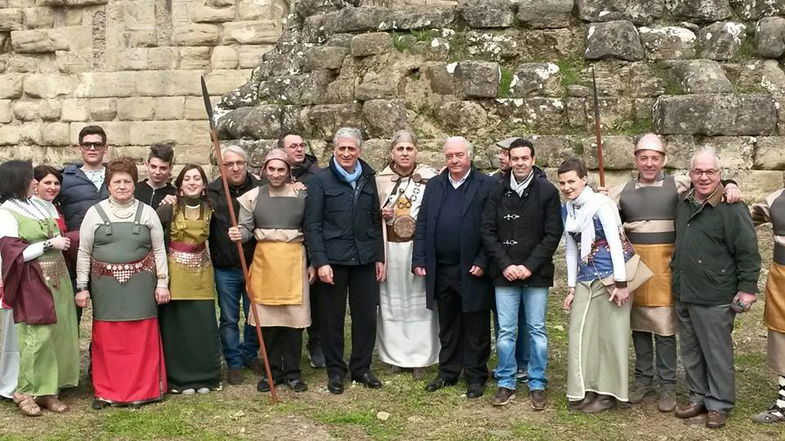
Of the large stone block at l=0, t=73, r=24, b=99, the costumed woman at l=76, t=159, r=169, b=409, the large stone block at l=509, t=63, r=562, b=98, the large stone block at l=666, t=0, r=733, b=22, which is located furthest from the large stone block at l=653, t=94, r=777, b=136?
the large stone block at l=0, t=73, r=24, b=99

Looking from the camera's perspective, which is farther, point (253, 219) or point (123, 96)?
point (123, 96)

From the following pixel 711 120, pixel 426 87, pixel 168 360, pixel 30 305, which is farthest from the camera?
pixel 426 87

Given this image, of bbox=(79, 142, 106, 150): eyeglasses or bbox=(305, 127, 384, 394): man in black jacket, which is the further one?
bbox=(79, 142, 106, 150): eyeglasses

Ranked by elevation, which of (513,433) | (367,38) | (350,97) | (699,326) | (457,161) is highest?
(367,38)

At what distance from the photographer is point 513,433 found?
6.18 meters

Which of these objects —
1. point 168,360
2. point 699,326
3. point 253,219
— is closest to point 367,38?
point 253,219

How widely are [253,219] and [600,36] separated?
16.8 ft

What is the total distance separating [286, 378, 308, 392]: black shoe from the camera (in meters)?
7.23

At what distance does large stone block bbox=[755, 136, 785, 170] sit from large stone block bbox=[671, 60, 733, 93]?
0.65 metres

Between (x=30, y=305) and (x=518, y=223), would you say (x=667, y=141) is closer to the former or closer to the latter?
(x=518, y=223)

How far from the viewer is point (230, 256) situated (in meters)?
7.39

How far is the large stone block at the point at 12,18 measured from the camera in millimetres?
16328

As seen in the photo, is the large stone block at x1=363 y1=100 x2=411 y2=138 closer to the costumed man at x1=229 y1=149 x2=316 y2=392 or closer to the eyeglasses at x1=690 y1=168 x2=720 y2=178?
the costumed man at x1=229 y1=149 x2=316 y2=392

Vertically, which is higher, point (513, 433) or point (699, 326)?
point (699, 326)
